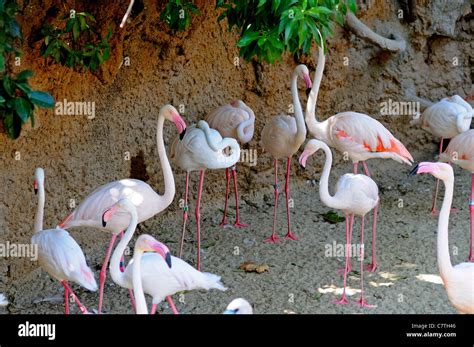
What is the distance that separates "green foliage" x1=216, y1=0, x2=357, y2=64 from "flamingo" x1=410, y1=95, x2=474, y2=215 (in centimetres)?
201

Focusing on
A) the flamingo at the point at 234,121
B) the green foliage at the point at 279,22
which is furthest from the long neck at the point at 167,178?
the flamingo at the point at 234,121

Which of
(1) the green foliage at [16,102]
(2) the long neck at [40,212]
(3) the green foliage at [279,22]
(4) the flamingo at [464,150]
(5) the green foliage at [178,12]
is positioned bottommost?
(2) the long neck at [40,212]

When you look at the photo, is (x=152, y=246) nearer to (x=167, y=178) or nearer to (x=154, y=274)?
(x=154, y=274)

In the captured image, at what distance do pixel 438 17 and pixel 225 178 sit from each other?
2794 mm

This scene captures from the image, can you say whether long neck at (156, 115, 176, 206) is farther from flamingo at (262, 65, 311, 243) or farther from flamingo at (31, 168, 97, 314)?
flamingo at (262, 65, 311, 243)

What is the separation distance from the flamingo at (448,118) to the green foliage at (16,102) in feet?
13.1

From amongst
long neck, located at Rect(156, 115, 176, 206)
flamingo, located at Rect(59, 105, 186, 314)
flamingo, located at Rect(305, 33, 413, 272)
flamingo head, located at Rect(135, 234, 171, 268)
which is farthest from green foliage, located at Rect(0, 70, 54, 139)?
flamingo, located at Rect(305, 33, 413, 272)

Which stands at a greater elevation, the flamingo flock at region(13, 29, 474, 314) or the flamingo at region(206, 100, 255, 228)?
the flamingo at region(206, 100, 255, 228)

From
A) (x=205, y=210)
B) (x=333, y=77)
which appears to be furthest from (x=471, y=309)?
(x=333, y=77)

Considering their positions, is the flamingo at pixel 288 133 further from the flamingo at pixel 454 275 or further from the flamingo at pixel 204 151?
the flamingo at pixel 454 275

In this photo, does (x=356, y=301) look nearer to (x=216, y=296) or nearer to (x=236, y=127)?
(x=216, y=296)

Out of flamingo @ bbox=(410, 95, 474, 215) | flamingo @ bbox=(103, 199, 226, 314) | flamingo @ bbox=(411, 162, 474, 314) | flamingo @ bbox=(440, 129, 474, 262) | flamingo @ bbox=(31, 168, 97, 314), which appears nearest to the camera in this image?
flamingo @ bbox=(411, 162, 474, 314)

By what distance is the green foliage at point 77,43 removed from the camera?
19.4 ft

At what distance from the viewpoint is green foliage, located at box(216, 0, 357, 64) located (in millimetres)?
4984
